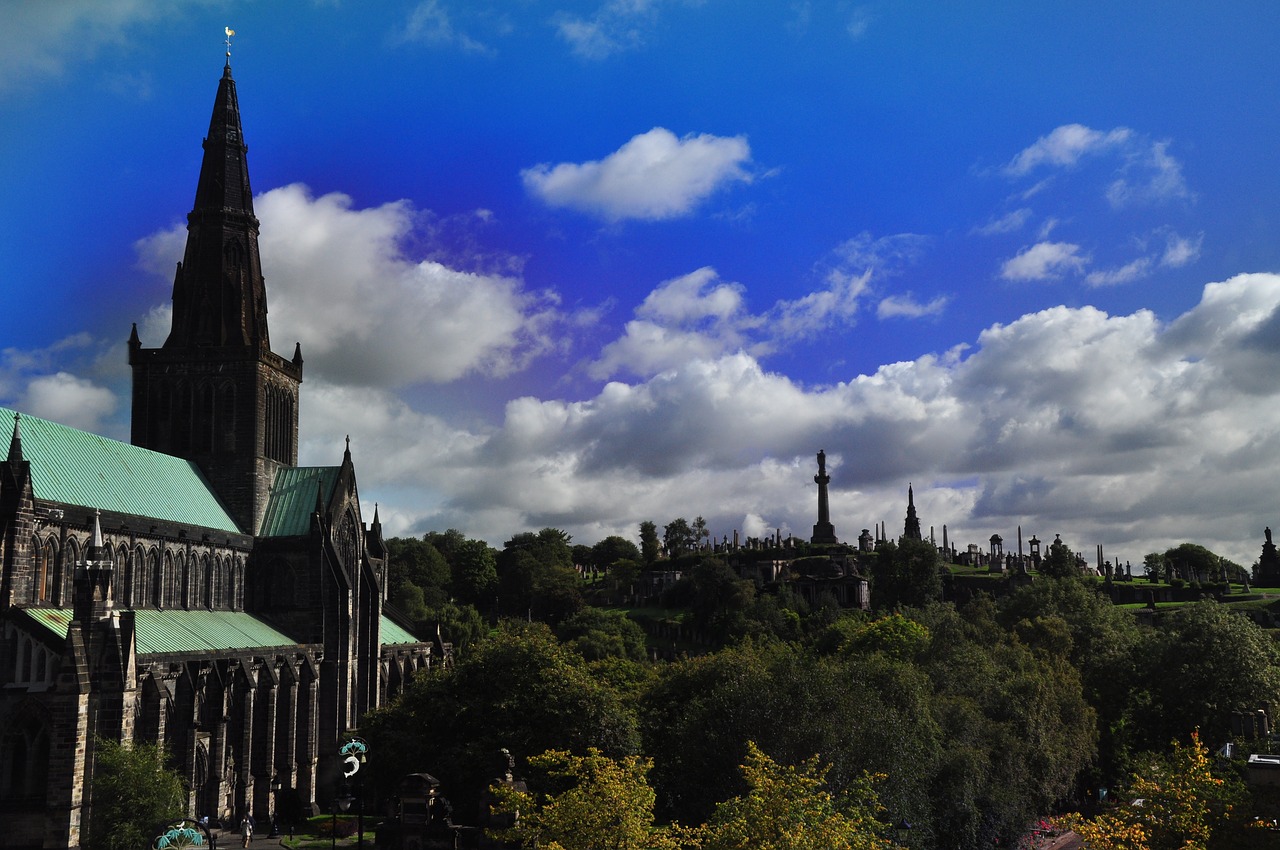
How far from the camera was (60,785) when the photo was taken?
35.8 metres

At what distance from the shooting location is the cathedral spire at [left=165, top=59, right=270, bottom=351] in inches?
2488

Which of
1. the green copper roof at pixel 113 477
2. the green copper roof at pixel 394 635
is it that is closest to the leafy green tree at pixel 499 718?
the green copper roof at pixel 113 477

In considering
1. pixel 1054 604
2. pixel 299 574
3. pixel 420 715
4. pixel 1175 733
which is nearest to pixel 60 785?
pixel 420 715

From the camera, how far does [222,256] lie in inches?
2525

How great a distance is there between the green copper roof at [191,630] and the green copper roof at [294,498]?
5.67 m

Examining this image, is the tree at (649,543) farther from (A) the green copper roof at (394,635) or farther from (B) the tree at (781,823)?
(B) the tree at (781,823)

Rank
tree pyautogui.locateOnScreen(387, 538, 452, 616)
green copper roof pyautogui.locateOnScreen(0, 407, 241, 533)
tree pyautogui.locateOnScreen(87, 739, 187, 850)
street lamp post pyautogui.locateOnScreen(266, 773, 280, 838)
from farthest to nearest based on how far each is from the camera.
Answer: tree pyautogui.locateOnScreen(387, 538, 452, 616), street lamp post pyautogui.locateOnScreen(266, 773, 280, 838), green copper roof pyautogui.locateOnScreen(0, 407, 241, 533), tree pyautogui.locateOnScreen(87, 739, 187, 850)

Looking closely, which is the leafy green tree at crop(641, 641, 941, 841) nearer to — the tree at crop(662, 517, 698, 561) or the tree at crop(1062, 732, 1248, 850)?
the tree at crop(1062, 732, 1248, 850)

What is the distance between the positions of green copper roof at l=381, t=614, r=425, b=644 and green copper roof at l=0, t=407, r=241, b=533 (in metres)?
14.3

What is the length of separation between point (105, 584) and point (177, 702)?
23.5 feet

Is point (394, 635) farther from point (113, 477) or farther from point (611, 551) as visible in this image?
point (611, 551)

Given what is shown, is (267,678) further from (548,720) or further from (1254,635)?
(1254,635)

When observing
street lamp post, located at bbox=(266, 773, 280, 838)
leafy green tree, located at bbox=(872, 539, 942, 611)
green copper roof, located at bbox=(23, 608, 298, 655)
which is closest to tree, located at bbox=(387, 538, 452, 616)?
leafy green tree, located at bbox=(872, 539, 942, 611)

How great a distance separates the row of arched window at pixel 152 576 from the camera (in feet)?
140
